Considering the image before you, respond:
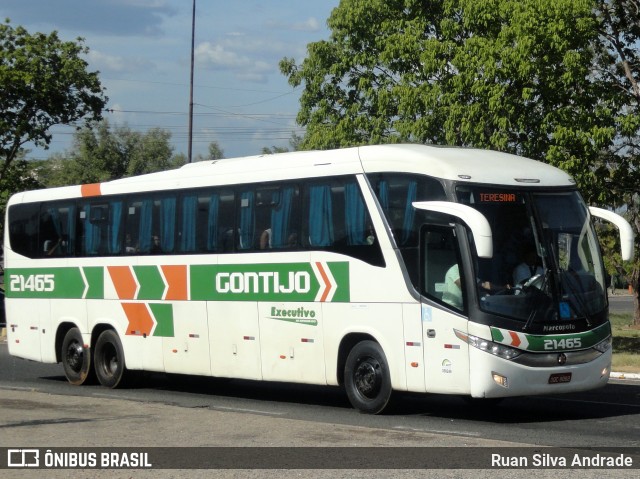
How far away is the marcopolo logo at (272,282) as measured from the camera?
16.4 metres

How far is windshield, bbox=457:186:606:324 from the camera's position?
47.5ft

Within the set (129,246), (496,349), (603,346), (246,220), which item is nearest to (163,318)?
(129,246)

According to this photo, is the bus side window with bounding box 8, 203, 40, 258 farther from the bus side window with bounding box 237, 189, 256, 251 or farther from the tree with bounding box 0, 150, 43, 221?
the tree with bounding box 0, 150, 43, 221

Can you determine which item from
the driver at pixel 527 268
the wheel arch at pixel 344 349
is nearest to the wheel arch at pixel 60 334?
the wheel arch at pixel 344 349

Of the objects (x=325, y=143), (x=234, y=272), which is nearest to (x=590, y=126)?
(x=325, y=143)

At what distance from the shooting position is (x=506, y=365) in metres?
14.3

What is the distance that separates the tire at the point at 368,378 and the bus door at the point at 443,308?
827 mm

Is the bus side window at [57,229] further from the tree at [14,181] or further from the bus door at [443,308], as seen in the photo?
the tree at [14,181]

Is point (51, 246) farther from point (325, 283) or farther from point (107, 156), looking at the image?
point (107, 156)

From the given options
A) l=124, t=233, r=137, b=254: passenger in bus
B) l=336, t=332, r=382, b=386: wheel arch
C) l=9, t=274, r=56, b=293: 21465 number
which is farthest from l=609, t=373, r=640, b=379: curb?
l=9, t=274, r=56, b=293: 21465 number

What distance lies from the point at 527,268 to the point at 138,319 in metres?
7.99

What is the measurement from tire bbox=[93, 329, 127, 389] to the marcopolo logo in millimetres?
2568

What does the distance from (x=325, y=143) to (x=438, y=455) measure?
21.6m

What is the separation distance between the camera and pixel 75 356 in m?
21.8
